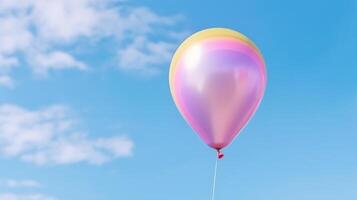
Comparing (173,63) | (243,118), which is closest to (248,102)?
(243,118)

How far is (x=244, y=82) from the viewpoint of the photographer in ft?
115

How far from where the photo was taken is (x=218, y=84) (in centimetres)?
3475

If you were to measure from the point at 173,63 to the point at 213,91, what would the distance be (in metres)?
2.04

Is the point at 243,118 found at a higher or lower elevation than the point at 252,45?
lower

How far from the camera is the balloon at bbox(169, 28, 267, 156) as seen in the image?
34875mm

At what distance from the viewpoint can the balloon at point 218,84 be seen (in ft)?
114

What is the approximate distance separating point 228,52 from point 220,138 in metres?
2.70

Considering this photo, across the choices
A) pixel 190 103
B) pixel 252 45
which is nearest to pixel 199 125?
pixel 190 103

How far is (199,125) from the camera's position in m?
35.4

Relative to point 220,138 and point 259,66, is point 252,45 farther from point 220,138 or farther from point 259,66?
point 220,138

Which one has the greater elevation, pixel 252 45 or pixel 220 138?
pixel 252 45

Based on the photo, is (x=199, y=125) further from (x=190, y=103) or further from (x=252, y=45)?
(x=252, y=45)

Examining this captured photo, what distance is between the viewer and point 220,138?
35.3 m

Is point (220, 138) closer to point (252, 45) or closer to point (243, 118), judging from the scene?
point (243, 118)
